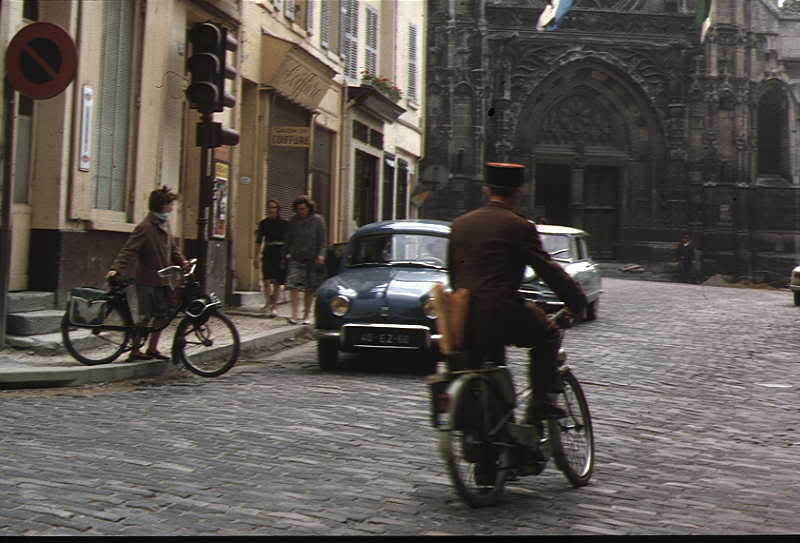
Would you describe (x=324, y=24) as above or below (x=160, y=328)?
above

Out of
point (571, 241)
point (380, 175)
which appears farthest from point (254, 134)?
point (380, 175)

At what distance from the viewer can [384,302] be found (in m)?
11.0

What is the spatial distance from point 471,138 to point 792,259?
1278 cm

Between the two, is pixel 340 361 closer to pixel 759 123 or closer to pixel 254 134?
pixel 254 134

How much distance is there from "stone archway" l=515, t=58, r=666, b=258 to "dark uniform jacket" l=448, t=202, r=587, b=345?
3882 centimetres

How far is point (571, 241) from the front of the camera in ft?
59.5

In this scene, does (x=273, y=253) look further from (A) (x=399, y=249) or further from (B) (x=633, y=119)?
(B) (x=633, y=119)

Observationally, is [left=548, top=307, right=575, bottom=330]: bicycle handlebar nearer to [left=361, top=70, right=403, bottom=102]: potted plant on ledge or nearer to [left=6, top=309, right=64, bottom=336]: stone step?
[left=6, top=309, right=64, bottom=336]: stone step

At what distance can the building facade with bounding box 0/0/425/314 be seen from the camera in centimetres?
1222

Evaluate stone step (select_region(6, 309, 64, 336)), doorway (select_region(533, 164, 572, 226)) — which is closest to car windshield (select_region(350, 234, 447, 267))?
stone step (select_region(6, 309, 64, 336))

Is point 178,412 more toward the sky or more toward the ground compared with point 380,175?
more toward the ground

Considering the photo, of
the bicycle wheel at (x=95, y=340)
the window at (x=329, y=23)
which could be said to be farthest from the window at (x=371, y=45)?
the bicycle wheel at (x=95, y=340)

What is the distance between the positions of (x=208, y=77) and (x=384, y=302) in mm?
3180

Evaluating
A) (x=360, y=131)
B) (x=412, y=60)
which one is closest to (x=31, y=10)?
(x=360, y=131)
